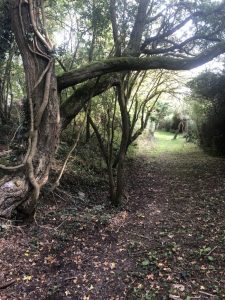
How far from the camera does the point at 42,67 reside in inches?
220

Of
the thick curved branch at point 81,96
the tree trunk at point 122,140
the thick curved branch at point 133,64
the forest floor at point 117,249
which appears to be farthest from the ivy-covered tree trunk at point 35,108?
the tree trunk at point 122,140

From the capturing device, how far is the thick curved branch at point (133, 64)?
19.3 ft

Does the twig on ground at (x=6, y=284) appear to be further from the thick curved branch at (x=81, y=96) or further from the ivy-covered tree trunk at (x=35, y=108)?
the thick curved branch at (x=81, y=96)

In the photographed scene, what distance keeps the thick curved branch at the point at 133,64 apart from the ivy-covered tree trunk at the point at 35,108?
395mm

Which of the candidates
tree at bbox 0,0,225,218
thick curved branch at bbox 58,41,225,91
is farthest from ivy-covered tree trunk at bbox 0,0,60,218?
thick curved branch at bbox 58,41,225,91

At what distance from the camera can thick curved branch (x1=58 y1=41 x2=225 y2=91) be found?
588cm

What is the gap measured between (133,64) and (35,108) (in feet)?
6.26

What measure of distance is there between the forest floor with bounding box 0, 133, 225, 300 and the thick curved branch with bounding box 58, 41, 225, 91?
2509 millimetres

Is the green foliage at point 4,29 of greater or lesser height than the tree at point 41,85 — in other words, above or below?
above

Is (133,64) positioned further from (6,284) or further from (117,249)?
(6,284)

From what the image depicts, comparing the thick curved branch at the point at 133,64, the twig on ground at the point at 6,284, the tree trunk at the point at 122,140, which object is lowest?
the twig on ground at the point at 6,284

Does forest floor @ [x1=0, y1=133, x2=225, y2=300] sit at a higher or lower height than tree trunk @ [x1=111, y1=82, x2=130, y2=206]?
lower

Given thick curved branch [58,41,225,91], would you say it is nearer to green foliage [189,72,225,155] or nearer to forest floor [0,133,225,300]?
forest floor [0,133,225,300]

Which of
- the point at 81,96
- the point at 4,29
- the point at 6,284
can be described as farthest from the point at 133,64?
the point at 6,284
